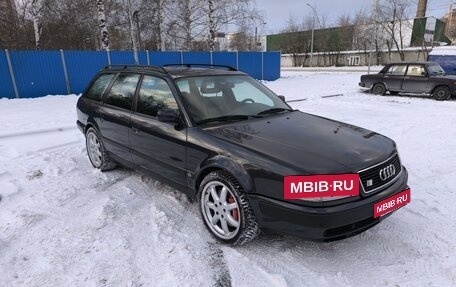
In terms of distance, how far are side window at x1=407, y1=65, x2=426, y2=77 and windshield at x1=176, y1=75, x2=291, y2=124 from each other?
438 inches

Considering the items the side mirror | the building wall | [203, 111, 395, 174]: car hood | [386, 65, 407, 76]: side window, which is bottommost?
the building wall

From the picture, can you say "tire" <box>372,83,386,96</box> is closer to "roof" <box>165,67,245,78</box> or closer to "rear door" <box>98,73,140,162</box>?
"roof" <box>165,67,245,78</box>

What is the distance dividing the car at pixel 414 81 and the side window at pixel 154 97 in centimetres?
1225

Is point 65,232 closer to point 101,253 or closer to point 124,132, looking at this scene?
point 101,253

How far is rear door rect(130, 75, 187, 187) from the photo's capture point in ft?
11.8

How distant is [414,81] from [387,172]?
39.4ft

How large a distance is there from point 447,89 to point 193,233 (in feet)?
41.5

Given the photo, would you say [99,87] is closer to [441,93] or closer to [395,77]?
[395,77]

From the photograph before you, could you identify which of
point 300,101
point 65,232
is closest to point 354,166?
point 65,232

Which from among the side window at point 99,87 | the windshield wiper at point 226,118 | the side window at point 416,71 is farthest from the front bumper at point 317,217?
the side window at point 416,71

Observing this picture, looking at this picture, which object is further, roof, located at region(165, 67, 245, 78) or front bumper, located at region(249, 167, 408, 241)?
roof, located at region(165, 67, 245, 78)

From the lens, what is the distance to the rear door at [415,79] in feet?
42.8

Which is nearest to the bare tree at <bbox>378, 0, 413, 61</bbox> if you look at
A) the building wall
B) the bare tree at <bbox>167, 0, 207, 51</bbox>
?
the building wall

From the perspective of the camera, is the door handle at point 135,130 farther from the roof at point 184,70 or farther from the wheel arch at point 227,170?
the wheel arch at point 227,170
